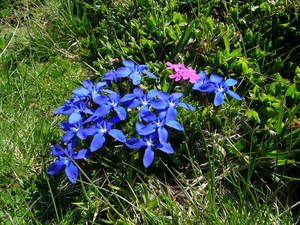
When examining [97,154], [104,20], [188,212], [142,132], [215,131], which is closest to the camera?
[142,132]

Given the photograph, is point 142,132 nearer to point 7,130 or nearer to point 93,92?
point 93,92

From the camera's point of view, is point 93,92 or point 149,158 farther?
point 93,92

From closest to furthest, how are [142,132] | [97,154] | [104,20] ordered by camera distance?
[142,132]
[97,154]
[104,20]

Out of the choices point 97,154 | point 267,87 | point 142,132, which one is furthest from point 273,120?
point 97,154

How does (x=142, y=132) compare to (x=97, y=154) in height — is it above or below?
above

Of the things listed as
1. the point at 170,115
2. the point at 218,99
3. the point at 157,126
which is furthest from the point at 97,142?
the point at 218,99

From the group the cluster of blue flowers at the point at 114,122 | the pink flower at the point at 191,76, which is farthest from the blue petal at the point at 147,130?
the pink flower at the point at 191,76

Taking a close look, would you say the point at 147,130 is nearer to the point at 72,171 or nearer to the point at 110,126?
the point at 110,126
